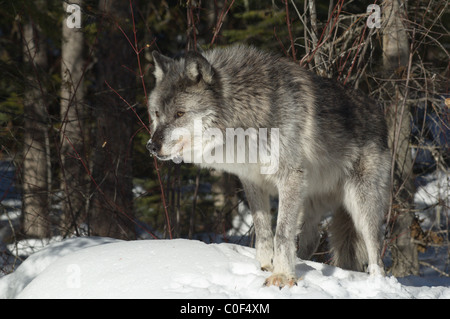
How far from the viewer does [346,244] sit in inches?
198

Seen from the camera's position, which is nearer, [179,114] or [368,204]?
Result: [179,114]

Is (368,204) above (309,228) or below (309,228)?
above

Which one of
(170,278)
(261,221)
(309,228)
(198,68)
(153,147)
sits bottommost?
(309,228)

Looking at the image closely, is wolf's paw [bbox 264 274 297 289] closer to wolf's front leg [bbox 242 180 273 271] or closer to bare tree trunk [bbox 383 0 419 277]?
wolf's front leg [bbox 242 180 273 271]

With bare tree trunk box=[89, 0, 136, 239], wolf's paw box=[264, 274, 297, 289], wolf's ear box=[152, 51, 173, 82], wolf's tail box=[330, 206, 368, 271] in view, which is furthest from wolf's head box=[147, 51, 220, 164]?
bare tree trunk box=[89, 0, 136, 239]

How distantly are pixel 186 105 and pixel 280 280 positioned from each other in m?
1.63

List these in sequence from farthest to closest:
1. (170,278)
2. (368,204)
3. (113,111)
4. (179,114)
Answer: (113,111)
(368,204)
(179,114)
(170,278)

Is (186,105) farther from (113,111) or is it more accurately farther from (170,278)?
(113,111)

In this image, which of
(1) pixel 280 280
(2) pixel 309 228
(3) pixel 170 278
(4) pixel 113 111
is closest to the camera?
(3) pixel 170 278

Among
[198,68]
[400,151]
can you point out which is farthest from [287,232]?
[400,151]

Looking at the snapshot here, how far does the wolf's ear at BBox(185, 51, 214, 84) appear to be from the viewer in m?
4.07

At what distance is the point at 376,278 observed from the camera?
3574 millimetres

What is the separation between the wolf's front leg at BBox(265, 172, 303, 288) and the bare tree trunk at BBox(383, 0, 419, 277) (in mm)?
2476

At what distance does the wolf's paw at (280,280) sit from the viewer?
3.54 meters
